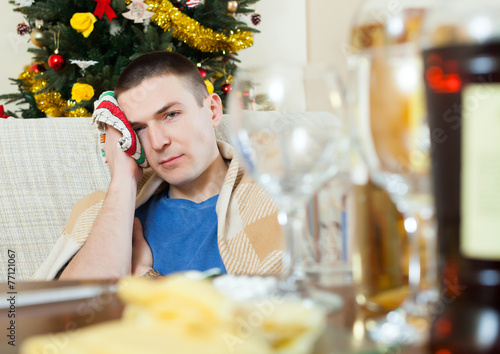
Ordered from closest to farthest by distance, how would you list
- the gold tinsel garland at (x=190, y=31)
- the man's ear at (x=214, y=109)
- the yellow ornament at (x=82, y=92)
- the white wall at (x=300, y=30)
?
the man's ear at (x=214, y=109) < the yellow ornament at (x=82, y=92) < the gold tinsel garland at (x=190, y=31) < the white wall at (x=300, y=30)

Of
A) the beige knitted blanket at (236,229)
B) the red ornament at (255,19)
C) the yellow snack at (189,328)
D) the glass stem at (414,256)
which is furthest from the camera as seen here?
the red ornament at (255,19)

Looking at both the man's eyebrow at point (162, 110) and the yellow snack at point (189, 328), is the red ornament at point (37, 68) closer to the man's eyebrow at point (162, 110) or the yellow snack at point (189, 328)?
the man's eyebrow at point (162, 110)

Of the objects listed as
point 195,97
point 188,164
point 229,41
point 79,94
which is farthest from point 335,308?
point 229,41

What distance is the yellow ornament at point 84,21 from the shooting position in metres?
2.36

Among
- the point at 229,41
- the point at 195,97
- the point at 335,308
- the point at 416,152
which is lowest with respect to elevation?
the point at 335,308

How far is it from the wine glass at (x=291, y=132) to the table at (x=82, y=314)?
5cm

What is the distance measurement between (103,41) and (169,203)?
1.39 metres

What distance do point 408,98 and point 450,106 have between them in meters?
0.03

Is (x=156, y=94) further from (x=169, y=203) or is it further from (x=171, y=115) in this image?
(x=169, y=203)

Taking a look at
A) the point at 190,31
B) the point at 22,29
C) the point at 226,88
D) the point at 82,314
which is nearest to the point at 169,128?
the point at 82,314

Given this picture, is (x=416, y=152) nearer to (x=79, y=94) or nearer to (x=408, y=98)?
(x=408, y=98)

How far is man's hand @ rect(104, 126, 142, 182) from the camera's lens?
1343mm

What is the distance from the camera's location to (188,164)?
134cm

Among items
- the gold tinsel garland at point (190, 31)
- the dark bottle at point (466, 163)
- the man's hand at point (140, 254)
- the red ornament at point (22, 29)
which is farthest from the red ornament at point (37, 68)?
the dark bottle at point (466, 163)
